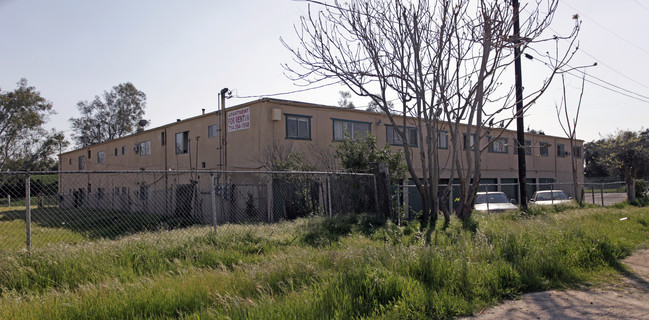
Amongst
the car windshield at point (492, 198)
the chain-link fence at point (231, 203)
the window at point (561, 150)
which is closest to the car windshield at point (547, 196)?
the car windshield at point (492, 198)

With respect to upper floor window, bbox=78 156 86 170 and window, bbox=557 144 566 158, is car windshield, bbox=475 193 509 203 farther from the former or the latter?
upper floor window, bbox=78 156 86 170

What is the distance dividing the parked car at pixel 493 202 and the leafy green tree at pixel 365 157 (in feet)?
9.81

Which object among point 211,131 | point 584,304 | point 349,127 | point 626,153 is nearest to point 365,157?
point 349,127

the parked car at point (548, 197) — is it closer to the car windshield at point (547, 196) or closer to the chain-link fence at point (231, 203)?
the car windshield at point (547, 196)

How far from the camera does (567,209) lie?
56.1ft

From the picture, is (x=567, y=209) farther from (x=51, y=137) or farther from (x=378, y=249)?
(x=51, y=137)

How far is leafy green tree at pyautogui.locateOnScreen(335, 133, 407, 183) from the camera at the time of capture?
54.6 ft

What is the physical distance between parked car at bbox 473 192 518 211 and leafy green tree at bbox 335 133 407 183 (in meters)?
2.99

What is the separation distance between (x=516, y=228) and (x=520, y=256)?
9.61 feet

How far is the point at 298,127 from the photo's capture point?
20.5m

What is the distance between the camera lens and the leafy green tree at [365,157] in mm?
16656

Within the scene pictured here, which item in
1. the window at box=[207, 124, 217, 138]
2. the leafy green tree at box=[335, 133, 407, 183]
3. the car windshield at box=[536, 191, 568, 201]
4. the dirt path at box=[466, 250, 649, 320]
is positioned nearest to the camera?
the dirt path at box=[466, 250, 649, 320]

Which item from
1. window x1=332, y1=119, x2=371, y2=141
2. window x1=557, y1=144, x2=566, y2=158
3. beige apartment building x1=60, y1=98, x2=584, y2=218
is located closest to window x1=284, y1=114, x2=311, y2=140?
beige apartment building x1=60, y1=98, x2=584, y2=218

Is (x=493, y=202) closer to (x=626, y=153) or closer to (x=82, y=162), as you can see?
(x=626, y=153)
